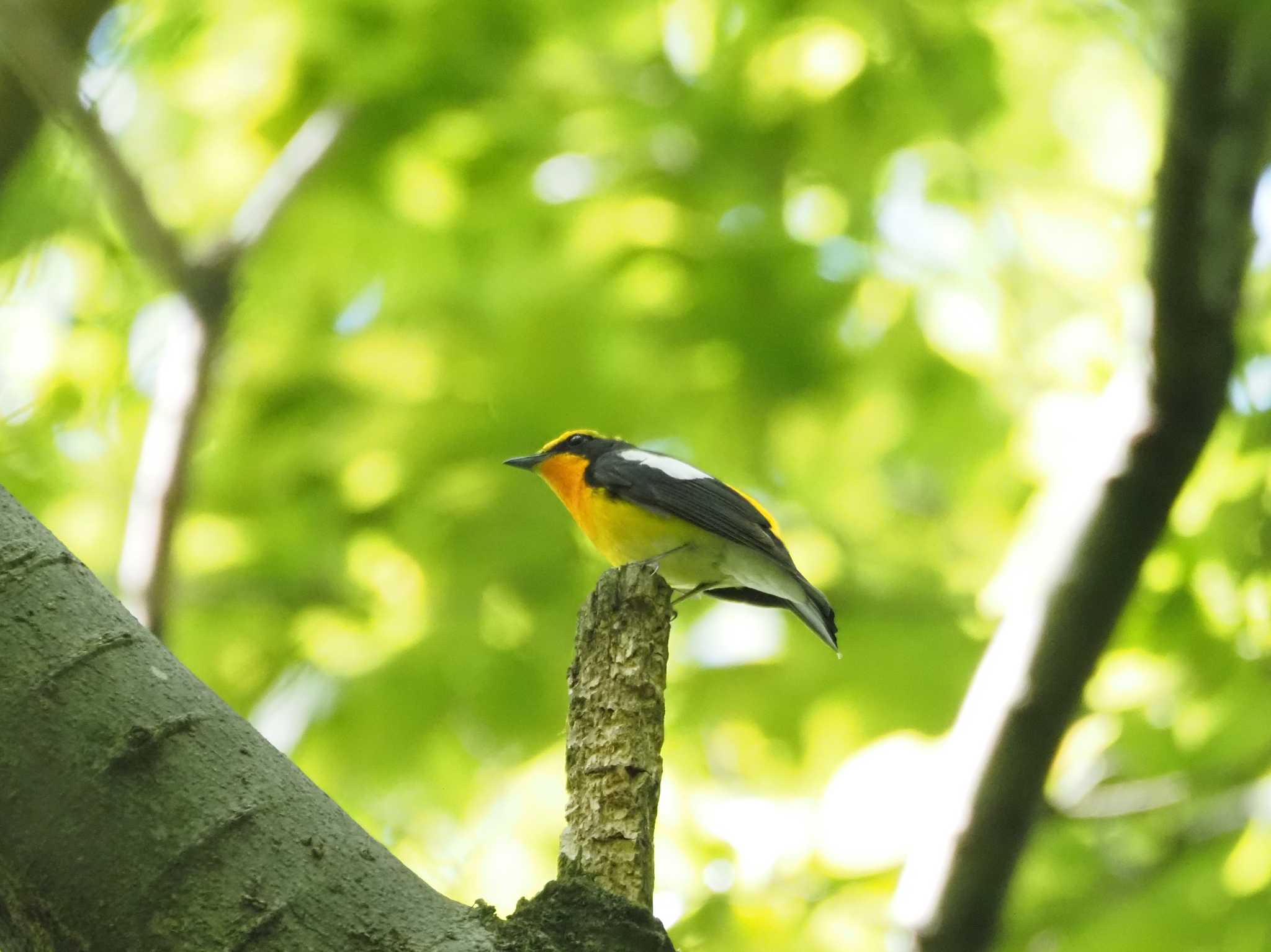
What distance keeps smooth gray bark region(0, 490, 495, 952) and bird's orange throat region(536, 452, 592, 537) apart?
11.0ft

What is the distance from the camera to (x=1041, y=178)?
6332 millimetres

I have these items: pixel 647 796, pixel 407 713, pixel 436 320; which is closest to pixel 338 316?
pixel 436 320

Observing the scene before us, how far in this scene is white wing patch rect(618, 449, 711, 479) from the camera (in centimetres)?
454

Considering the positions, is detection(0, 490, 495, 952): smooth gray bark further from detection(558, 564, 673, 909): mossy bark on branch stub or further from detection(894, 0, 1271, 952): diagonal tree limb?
detection(894, 0, 1271, 952): diagonal tree limb

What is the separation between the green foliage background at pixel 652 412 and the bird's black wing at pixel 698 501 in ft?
1.57

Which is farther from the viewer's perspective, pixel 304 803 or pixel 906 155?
pixel 906 155

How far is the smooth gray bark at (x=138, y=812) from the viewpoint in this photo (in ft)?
4.46

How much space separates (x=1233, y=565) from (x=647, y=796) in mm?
2607

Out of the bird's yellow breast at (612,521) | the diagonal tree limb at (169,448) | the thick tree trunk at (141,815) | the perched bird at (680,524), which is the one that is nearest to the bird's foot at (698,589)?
the perched bird at (680,524)

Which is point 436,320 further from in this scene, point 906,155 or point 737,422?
point 906,155

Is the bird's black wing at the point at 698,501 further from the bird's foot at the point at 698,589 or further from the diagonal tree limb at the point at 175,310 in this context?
the diagonal tree limb at the point at 175,310

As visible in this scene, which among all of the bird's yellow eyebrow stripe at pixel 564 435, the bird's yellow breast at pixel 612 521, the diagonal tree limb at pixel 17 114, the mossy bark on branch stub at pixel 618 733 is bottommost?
the mossy bark on branch stub at pixel 618 733

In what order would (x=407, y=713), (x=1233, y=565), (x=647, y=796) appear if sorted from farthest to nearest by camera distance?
(x=407, y=713)
(x=1233, y=565)
(x=647, y=796)

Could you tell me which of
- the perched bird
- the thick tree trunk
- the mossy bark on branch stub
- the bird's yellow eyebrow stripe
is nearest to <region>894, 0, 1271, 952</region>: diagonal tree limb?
the perched bird
